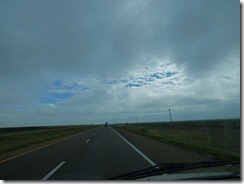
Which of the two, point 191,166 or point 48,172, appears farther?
point 48,172

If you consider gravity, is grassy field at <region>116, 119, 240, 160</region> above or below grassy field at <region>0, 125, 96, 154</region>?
above

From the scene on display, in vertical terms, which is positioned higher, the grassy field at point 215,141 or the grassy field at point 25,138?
the grassy field at point 215,141

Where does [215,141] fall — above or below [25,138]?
above

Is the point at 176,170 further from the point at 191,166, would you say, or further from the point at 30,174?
the point at 30,174

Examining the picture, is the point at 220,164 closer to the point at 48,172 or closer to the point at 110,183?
the point at 110,183

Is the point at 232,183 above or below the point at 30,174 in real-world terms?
above

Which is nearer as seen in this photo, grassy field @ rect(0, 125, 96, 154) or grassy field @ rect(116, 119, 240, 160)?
grassy field @ rect(116, 119, 240, 160)

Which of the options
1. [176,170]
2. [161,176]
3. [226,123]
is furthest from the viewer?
[226,123]

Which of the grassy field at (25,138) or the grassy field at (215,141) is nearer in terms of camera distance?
the grassy field at (215,141)

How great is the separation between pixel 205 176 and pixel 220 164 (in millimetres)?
2166

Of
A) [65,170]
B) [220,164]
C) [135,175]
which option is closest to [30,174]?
[65,170]

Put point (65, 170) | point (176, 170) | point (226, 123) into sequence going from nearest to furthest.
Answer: point (176, 170), point (65, 170), point (226, 123)

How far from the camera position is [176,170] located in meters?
6.69

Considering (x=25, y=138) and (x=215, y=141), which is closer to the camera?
(x=215, y=141)
